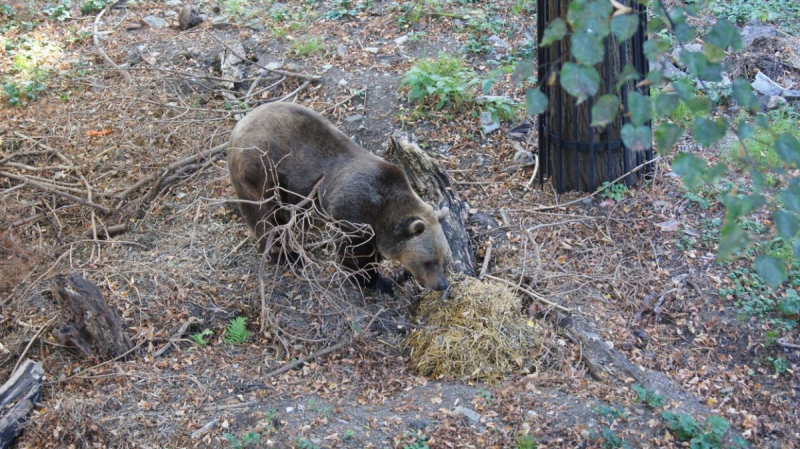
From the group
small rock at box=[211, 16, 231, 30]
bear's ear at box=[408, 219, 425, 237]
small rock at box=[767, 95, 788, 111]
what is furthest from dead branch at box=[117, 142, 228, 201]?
small rock at box=[767, 95, 788, 111]

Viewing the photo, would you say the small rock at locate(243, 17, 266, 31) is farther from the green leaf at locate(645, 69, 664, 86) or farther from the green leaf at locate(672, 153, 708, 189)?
the green leaf at locate(672, 153, 708, 189)

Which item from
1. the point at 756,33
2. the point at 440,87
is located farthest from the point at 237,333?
the point at 756,33

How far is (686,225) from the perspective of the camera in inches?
242

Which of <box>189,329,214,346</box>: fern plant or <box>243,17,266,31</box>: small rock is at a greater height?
<box>243,17,266,31</box>: small rock

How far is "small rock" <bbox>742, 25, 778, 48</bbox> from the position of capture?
894 centimetres

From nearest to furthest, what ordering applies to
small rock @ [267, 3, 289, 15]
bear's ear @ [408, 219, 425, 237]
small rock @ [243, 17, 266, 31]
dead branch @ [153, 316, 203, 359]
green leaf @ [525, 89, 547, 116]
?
green leaf @ [525, 89, 547, 116], dead branch @ [153, 316, 203, 359], bear's ear @ [408, 219, 425, 237], small rock @ [243, 17, 266, 31], small rock @ [267, 3, 289, 15]

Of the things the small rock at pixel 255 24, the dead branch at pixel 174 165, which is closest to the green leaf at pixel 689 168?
the dead branch at pixel 174 165

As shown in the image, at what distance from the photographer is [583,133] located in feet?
21.1

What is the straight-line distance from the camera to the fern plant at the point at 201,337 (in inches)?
212

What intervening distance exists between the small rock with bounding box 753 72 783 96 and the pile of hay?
485 cm

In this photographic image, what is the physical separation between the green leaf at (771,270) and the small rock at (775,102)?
690 cm

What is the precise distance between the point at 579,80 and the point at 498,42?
24.1ft

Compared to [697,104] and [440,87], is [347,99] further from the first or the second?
[697,104]

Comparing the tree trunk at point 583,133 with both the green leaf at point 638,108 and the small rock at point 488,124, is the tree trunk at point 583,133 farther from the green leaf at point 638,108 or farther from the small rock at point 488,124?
the green leaf at point 638,108
